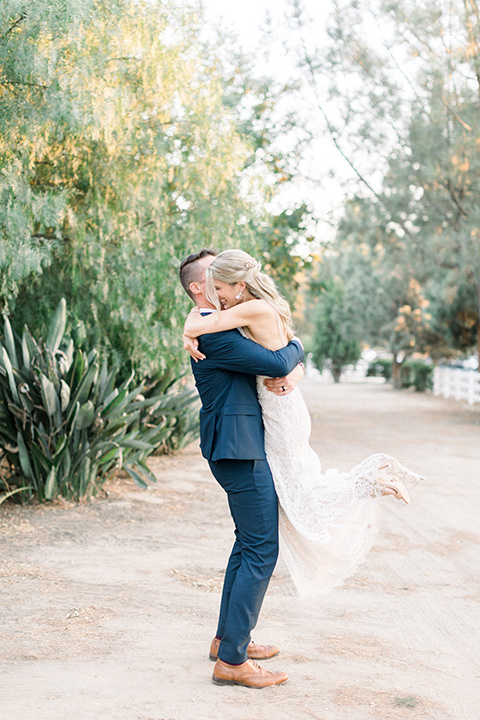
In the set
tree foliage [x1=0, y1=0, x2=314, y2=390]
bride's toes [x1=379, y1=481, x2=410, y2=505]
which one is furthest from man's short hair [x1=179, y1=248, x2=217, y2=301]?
tree foliage [x1=0, y1=0, x2=314, y2=390]

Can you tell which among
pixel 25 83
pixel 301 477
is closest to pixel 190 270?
pixel 301 477

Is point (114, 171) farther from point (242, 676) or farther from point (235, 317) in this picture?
point (242, 676)

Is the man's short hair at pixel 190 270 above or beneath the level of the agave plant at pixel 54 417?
above

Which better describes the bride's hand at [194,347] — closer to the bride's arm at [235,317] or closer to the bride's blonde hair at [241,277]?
the bride's arm at [235,317]

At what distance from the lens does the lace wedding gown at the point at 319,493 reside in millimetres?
3473

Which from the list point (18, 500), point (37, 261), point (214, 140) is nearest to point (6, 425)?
point (18, 500)

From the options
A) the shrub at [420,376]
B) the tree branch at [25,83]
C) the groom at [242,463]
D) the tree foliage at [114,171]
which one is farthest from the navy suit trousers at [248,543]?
the shrub at [420,376]

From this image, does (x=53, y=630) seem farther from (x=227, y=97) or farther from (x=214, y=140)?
(x=227, y=97)

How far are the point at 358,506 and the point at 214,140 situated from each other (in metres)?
6.29

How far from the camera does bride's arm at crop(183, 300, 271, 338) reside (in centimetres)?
332

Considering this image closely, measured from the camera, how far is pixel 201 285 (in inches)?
143

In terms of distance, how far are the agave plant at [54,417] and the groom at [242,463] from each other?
371 centimetres

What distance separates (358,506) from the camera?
3.49 metres

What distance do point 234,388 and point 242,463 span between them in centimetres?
35
